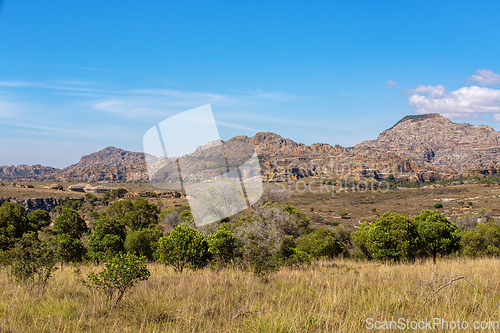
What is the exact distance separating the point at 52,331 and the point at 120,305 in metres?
1.15

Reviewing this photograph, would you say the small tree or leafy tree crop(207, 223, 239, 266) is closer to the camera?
the small tree

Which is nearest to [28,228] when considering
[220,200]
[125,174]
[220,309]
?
[220,200]

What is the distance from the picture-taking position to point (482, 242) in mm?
16969

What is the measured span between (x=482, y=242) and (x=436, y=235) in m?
3.86

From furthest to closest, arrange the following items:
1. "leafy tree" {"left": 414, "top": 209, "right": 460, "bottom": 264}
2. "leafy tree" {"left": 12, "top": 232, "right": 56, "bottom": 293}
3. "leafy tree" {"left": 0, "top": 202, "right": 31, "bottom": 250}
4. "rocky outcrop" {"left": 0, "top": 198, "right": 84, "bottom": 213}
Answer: "rocky outcrop" {"left": 0, "top": 198, "right": 84, "bottom": 213} < "leafy tree" {"left": 0, "top": 202, "right": 31, "bottom": 250} < "leafy tree" {"left": 414, "top": 209, "right": 460, "bottom": 264} < "leafy tree" {"left": 12, "top": 232, "right": 56, "bottom": 293}

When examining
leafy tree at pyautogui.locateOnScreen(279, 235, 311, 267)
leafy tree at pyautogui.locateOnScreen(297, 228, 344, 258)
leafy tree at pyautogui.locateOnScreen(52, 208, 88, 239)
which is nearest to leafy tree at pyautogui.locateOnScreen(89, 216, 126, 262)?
leafy tree at pyautogui.locateOnScreen(52, 208, 88, 239)

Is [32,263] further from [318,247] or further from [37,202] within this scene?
[37,202]

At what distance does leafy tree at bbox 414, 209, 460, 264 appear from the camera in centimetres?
1538

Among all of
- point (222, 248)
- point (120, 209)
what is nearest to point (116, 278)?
point (222, 248)

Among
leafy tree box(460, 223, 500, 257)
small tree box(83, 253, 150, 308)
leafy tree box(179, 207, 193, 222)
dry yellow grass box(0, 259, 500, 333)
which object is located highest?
small tree box(83, 253, 150, 308)

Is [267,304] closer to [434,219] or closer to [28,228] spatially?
[434,219]

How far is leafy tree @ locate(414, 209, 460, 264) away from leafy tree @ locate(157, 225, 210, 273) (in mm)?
11084

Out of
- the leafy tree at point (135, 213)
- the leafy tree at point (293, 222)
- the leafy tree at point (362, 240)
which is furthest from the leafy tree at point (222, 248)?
the leafy tree at point (135, 213)

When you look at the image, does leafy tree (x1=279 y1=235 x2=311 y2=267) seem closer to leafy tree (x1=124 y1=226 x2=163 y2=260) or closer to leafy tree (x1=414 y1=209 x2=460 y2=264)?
leafy tree (x1=414 y1=209 x2=460 y2=264)
